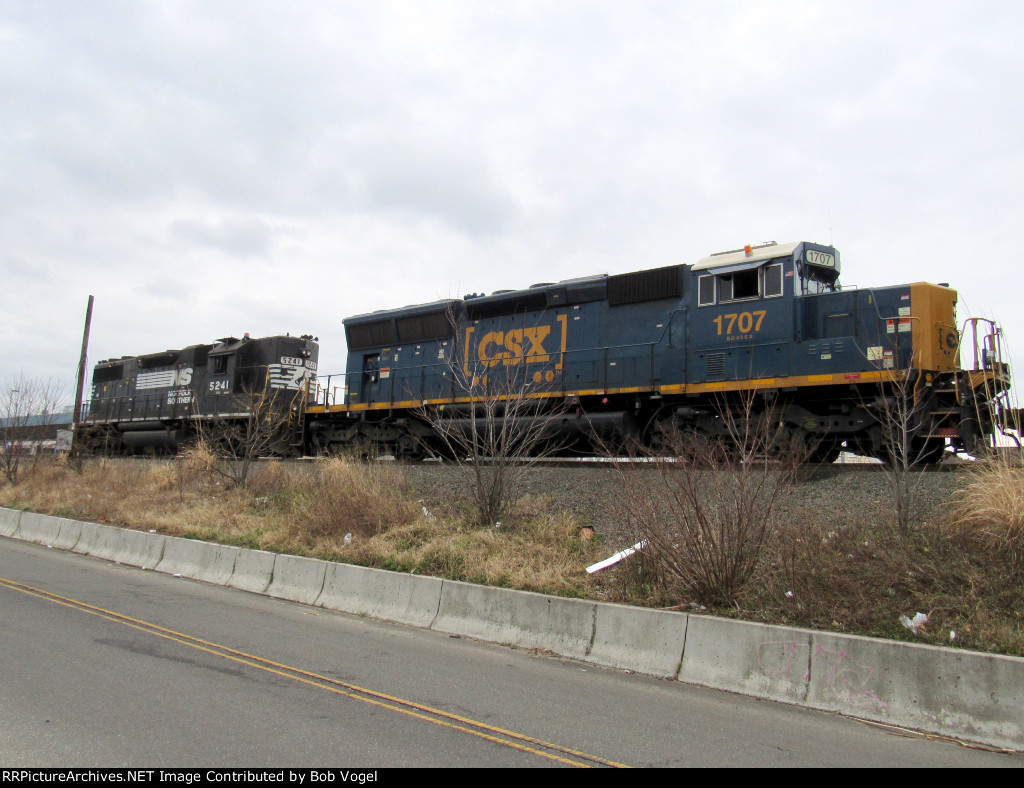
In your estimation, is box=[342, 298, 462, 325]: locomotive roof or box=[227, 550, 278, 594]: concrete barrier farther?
box=[342, 298, 462, 325]: locomotive roof

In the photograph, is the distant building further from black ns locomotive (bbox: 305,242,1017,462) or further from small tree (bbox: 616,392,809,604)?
small tree (bbox: 616,392,809,604)

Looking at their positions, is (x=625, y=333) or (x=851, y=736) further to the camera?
(x=625, y=333)

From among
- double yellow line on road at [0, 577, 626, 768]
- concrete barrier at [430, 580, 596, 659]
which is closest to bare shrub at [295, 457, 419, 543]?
concrete barrier at [430, 580, 596, 659]

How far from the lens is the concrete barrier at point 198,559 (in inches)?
388

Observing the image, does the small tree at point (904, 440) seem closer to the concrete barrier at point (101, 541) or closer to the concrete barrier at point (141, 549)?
the concrete barrier at point (141, 549)

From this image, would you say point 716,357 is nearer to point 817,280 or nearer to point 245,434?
point 817,280

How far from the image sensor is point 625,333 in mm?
13453

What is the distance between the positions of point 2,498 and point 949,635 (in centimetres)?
2078

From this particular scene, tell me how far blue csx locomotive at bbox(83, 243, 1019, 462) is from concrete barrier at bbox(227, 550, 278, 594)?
3542 millimetres

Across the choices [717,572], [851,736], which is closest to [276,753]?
[851,736]

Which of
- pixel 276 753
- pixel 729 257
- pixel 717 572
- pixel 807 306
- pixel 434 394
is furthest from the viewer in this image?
pixel 434 394

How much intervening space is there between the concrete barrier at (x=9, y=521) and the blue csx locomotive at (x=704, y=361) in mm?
7145

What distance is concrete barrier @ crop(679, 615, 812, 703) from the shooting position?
504 cm

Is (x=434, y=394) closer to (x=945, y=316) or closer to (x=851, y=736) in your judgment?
(x=945, y=316)
